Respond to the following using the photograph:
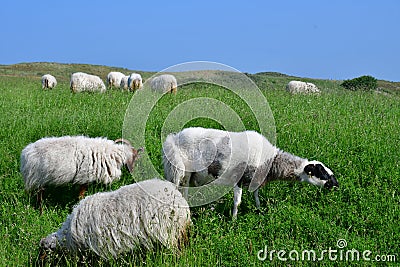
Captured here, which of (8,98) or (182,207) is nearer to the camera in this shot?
(182,207)

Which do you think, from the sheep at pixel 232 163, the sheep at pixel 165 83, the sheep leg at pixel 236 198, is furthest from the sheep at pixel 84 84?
the sheep leg at pixel 236 198

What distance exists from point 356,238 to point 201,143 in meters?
2.86

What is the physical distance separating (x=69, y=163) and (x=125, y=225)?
2565mm

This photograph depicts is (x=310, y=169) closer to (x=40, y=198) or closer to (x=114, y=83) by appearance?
(x=40, y=198)

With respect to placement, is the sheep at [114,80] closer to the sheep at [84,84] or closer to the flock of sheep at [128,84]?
the flock of sheep at [128,84]

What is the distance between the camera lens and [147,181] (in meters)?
7.41

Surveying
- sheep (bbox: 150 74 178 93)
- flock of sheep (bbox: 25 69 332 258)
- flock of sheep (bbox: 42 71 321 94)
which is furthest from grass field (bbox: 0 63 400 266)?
sheep (bbox: 150 74 178 93)

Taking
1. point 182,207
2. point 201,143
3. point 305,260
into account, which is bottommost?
point 305,260

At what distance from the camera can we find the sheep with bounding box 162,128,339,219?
8.45 metres

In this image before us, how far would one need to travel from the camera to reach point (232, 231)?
7.85 m


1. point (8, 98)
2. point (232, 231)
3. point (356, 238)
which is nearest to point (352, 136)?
point (356, 238)

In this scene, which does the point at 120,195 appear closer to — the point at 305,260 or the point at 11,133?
the point at 305,260

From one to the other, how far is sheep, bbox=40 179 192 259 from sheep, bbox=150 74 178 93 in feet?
40.9

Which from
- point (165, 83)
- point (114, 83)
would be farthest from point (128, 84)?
point (165, 83)
